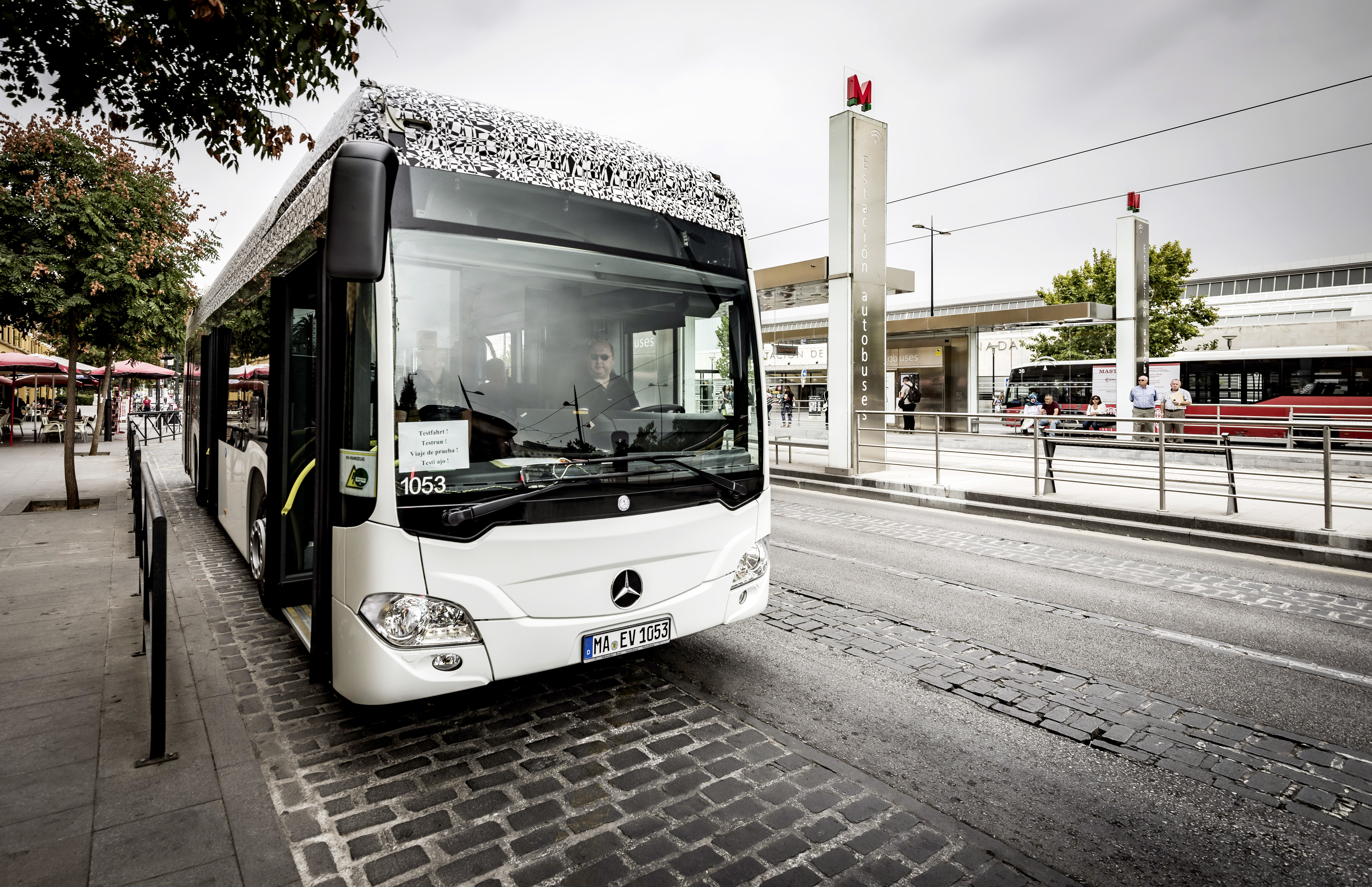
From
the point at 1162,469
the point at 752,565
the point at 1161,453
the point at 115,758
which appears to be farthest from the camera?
the point at 1161,453

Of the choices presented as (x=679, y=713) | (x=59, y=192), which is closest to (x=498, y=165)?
(x=679, y=713)

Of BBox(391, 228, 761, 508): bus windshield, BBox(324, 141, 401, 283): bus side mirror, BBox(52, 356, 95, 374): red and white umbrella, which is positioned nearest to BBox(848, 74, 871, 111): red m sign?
BBox(391, 228, 761, 508): bus windshield

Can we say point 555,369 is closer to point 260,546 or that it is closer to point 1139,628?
point 260,546

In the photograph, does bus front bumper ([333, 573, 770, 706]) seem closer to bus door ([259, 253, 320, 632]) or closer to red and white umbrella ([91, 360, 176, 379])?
bus door ([259, 253, 320, 632])

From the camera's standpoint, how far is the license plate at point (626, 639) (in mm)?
3557

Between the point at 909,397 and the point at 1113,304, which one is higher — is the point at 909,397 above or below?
below

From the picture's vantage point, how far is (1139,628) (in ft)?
17.9

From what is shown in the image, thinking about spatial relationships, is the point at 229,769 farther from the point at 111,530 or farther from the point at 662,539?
the point at 111,530

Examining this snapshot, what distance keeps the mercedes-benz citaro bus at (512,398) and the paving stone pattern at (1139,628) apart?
286 cm

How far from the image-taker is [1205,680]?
4.44m

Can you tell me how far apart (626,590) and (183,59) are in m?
4.40

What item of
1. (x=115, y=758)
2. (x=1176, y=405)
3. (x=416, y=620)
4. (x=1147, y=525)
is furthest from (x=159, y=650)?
(x=1176, y=405)

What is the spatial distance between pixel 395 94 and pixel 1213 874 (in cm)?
441

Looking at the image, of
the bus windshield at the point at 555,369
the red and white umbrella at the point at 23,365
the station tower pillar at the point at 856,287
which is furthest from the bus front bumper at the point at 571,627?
the red and white umbrella at the point at 23,365
